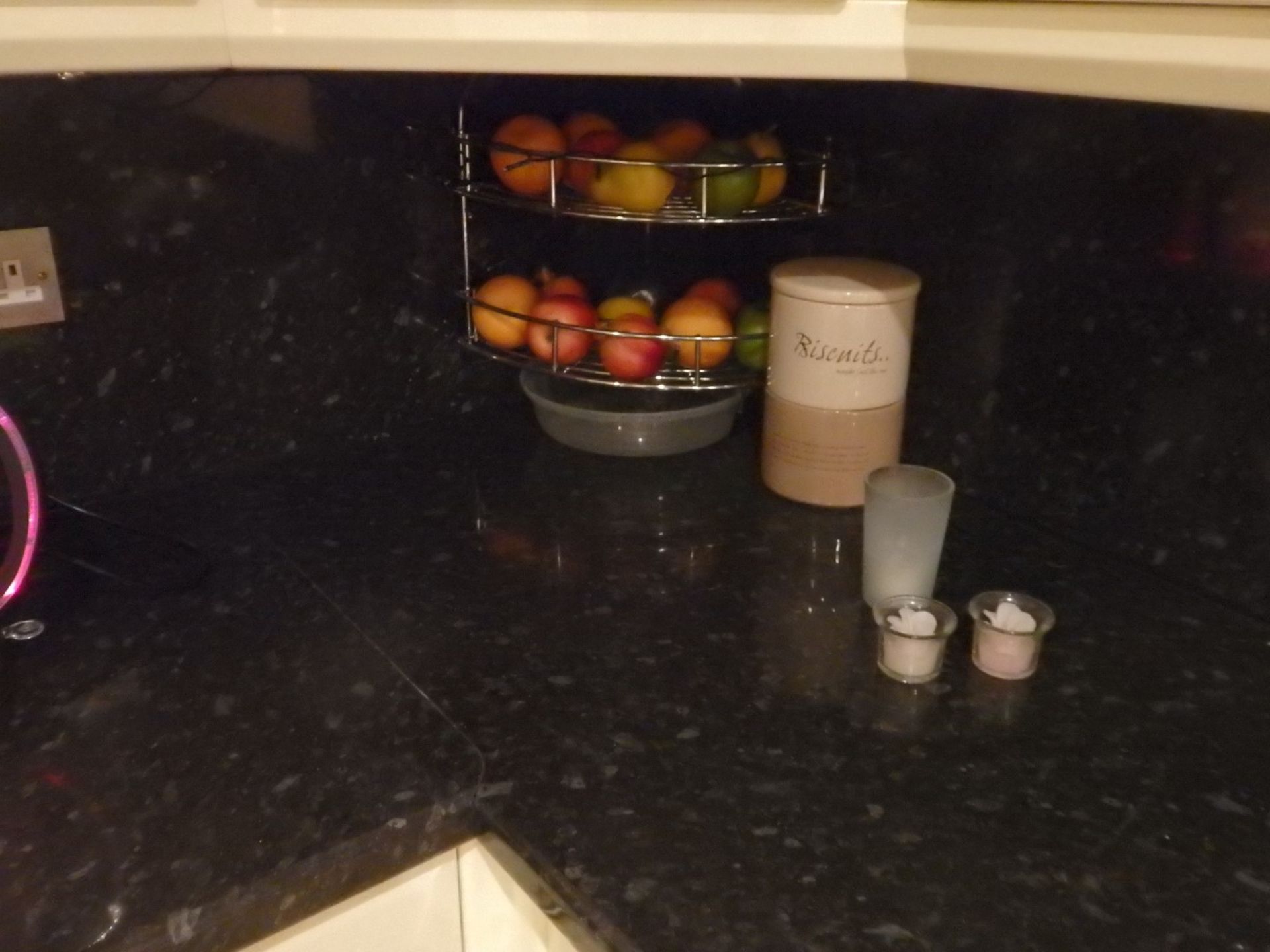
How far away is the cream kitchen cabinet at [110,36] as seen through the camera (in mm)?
669

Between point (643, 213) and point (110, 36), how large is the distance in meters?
0.48

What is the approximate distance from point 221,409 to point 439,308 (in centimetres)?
24

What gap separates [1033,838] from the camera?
0.68 m

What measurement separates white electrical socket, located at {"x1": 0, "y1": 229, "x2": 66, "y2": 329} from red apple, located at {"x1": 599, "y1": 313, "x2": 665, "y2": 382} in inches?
19.0

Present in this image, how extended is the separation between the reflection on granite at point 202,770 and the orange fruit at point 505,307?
348 millimetres

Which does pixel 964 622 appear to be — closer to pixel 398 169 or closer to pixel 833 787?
pixel 833 787

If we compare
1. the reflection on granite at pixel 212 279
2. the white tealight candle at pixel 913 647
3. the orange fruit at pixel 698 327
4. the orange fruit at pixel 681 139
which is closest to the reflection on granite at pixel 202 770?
the reflection on granite at pixel 212 279

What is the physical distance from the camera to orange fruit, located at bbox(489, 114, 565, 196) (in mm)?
1085

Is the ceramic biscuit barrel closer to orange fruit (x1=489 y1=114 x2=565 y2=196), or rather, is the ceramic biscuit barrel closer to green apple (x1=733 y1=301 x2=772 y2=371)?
green apple (x1=733 y1=301 x2=772 y2=371)

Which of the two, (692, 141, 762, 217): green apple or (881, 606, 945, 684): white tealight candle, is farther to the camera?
(692, 141, 762, 217): green apple

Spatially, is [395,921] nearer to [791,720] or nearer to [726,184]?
[791,720]

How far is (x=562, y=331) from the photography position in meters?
1.10

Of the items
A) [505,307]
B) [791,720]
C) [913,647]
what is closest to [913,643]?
[913,647]

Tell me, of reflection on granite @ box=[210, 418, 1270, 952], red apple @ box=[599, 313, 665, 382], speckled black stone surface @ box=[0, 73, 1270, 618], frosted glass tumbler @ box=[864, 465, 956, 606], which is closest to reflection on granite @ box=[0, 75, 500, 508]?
speckled black stone surface @ box=[0, 73, 1270, 618]
